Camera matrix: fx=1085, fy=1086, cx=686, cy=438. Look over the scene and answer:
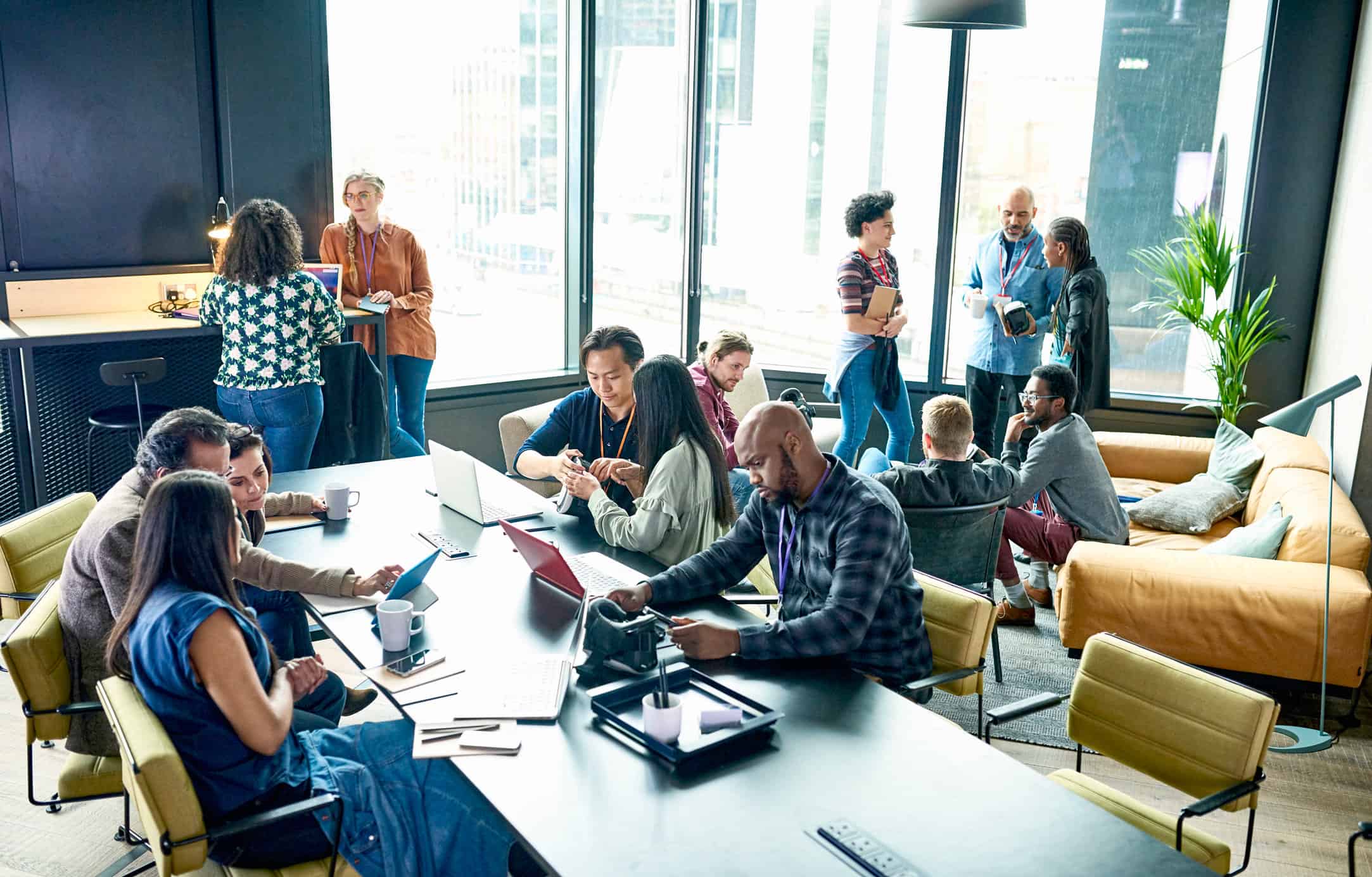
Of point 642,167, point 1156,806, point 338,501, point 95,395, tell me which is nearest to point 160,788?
point 338,501

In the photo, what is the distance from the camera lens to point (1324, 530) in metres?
4.13

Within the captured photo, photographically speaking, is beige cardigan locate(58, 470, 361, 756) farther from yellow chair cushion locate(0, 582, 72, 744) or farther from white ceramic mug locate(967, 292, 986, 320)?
white ceramic mug locate(967, 292, 986, 320)

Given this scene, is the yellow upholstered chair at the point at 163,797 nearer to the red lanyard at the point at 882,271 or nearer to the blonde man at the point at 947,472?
the blonde man at the point at 947,472

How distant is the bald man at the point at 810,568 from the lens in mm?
2545

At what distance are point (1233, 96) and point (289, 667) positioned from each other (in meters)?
6.01

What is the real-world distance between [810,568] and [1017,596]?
2.35 meters

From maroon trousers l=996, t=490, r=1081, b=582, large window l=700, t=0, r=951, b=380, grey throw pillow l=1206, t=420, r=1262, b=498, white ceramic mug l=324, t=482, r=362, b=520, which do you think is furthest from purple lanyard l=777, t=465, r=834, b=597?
large window l=700, t=0, r=951, b=380

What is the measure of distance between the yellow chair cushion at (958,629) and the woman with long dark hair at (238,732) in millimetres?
1329

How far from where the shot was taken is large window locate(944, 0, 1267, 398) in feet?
20.4

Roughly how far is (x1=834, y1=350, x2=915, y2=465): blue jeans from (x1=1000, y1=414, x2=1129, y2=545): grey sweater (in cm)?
128

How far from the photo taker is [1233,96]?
618cm

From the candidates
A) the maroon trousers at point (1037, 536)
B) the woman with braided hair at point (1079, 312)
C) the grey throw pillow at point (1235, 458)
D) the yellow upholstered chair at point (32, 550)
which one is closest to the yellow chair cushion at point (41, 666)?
the yellow upholstered chair at point (32, 550)

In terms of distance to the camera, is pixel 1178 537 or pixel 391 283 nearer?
pixel 1178 537

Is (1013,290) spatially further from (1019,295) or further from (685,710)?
(685,710)
